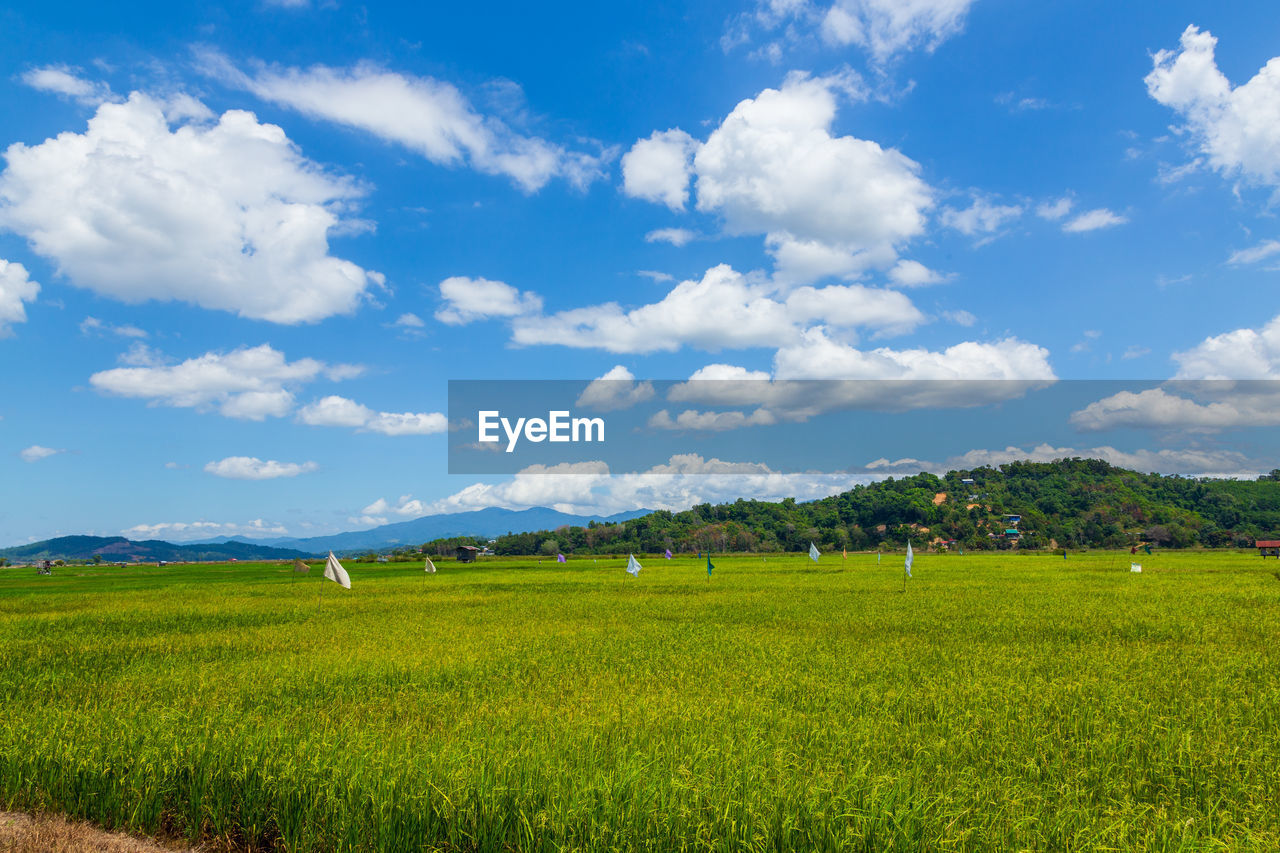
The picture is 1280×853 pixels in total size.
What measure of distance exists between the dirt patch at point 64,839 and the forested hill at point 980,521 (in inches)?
3965

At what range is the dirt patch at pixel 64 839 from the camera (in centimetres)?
448

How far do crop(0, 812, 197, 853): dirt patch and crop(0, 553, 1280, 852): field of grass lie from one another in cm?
23

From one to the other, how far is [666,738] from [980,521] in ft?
456

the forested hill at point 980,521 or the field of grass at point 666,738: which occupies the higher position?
the field of grass at point 666,738

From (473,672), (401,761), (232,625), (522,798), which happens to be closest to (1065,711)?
(522,798)

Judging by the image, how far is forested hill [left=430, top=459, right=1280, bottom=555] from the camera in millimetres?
110312

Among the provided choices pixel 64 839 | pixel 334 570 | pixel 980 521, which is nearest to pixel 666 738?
pixel 64 839

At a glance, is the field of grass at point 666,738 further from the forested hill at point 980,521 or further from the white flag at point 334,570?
the forested hill at point 980,521

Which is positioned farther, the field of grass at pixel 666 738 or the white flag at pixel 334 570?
the white flag at pixel 334 570

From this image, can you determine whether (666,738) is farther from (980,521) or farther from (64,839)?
(980,521)

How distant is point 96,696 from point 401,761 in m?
6.58

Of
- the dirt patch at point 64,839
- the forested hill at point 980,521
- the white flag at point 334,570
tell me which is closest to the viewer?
the dirt patch at point 64,839

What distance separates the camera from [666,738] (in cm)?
632

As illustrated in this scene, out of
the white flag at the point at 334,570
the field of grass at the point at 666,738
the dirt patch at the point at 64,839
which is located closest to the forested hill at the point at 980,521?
the white flag at the point at 334,570
